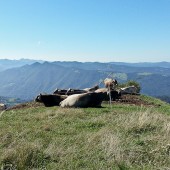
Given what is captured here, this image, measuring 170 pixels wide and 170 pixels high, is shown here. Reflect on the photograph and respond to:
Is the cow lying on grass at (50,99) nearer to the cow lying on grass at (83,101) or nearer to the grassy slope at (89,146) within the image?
the cow lying on grass at (83,101)

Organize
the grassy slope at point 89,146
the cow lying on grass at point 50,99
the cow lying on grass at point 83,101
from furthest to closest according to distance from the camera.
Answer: the cow lying on grass at point 50,99 → the cow lying on grass at point 83,101 → the grassy slope at point 89,146

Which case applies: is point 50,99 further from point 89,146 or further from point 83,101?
point 89,146

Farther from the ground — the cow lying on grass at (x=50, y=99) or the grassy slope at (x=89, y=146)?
the grassy slope at (x=89, y=146)

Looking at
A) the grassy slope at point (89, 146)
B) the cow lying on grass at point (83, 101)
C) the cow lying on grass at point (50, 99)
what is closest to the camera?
the grassy slope at point (89, 146)

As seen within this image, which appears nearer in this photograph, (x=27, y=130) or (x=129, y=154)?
(x=129, y=154)

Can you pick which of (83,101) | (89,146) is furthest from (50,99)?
(89,146)

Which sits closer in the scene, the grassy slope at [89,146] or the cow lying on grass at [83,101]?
the grassy slope at [89,146]

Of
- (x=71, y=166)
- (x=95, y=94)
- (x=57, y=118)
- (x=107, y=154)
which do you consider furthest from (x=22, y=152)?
(x=95, y=94)

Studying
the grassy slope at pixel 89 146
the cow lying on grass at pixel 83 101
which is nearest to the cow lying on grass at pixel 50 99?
the cow lying on grass at pixel 83 101

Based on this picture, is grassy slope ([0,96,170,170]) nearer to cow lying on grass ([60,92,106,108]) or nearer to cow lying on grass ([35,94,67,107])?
cow lying on grass ([60,92,106,108])

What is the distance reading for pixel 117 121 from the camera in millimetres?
16031

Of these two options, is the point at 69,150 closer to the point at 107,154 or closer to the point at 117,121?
the point at 107,154

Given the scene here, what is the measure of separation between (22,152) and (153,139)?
4168 millimetres

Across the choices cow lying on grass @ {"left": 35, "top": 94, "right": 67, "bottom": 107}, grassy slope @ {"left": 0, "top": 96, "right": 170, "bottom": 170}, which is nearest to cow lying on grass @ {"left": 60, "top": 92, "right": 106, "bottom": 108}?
cow lying on grass @ {"left": 35, "top": 94, "right": 67, "bottom": 107}
